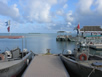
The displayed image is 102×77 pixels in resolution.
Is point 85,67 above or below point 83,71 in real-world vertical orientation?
above

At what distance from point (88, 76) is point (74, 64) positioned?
1.58m

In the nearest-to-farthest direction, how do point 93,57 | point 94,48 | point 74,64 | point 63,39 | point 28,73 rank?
point 28,73
point 74,64
point 93,57
point 94,48
point 63,39

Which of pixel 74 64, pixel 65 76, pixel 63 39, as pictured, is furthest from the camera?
pixel 63 39

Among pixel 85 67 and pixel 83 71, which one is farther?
pixel 83 71

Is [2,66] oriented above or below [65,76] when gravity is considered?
above

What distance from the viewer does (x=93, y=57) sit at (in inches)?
377

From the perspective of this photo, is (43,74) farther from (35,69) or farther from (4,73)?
(4,73)

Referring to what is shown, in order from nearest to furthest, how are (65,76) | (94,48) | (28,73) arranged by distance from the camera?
(65,76)
(28,73)
(94,48)

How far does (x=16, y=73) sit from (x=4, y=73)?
116 centimetres

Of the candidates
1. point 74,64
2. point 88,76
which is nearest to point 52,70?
point 74,64

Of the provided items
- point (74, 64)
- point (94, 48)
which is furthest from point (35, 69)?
point (94, 48)

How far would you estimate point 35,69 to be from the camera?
750 centimetres

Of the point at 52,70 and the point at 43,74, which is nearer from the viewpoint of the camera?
the point at 43,74

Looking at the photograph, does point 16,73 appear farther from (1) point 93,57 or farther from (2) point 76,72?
(1) point 93,57
